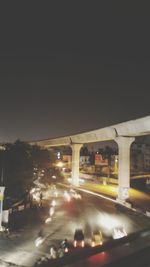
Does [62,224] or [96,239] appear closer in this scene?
[96,239]

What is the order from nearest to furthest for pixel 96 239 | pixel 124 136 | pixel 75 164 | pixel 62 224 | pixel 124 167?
pixel 96 239 → pixel 62 224 → pixel 124 167 → pixel 124 136 → pixel 75 164

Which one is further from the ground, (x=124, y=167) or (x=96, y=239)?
(x=124, y=167)

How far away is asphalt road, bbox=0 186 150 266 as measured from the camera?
67.4 feet

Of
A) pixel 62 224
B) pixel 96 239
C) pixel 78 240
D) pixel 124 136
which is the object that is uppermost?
pixel 124 136

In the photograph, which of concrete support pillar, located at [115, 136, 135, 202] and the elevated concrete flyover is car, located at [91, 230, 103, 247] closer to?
the elevated concrete flyover

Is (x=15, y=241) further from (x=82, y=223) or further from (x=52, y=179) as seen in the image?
(x=52, y=179)

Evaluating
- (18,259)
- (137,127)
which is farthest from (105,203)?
(18,259)

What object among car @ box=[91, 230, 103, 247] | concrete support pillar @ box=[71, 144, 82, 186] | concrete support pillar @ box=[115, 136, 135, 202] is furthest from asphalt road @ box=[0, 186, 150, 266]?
concrete support pillar @ box=[71, 144, 82, 186]

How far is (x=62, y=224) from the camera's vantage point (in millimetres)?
28500

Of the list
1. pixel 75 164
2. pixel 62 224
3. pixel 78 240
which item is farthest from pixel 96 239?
pixel 75 164

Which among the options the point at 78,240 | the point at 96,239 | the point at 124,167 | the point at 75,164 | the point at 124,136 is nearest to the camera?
the point at 78,240

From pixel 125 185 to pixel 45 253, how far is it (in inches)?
917

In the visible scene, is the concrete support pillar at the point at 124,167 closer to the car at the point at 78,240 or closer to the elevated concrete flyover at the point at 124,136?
the elevated concrete flyover at the point at 124,136

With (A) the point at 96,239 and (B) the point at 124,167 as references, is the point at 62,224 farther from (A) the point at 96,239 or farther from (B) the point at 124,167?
(B) the point at 124,167
